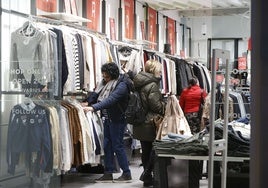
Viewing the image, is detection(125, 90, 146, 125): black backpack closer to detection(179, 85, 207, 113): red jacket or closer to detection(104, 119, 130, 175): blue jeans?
detection(104, 119, 130, 175): blue jeans

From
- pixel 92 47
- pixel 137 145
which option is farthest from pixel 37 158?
pixel 137 145

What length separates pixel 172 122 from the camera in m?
6.36

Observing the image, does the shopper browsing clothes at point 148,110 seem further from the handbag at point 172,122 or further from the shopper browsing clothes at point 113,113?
the shopper browsing clothes at point 113,113

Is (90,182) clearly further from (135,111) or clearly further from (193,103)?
(193,103)

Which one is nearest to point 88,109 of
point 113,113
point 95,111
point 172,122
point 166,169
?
point 95,111

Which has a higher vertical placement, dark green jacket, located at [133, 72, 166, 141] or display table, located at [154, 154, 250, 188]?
dark green jacket, located at [133, 72, 166, 141]

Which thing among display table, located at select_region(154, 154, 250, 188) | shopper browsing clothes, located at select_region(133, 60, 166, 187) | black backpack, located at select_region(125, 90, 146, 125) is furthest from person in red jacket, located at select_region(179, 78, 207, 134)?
display table, located at select_region(154, 154, 250, 188)

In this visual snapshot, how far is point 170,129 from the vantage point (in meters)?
6.29

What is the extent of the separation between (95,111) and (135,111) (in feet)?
2.06

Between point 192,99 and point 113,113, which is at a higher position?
point 192,99

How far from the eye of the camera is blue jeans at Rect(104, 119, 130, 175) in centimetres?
670

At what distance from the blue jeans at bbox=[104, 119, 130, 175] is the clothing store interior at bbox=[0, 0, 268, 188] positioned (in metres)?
0.01

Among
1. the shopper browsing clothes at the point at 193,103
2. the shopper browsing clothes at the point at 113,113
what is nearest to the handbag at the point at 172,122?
the shopper browsing clothes at the point at 113,113

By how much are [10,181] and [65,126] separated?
3.43 feet
